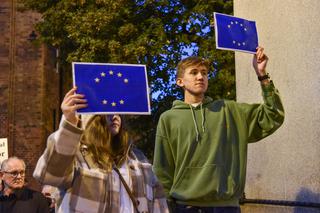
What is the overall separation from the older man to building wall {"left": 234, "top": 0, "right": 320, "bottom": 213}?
2.49 metres

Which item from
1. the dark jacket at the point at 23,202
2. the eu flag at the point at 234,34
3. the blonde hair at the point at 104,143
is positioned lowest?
the dark jacket at the point at 23,202

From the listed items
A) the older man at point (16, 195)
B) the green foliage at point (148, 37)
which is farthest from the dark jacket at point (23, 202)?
the green foliage at point (148, 37)

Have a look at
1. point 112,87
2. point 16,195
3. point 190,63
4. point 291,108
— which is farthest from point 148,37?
point 112,87

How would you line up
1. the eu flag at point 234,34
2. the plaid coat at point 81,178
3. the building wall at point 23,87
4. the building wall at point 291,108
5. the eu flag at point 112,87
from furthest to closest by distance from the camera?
the building wall at point 23,87, the building wall at point 291,108, the eu flag at point 234,34, the eu flag at point 112,87, the plaid coat at point 81,178

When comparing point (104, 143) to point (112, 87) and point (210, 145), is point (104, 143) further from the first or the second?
point (210, 145)

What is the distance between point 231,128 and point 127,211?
92cm

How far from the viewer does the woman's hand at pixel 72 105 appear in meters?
2.50

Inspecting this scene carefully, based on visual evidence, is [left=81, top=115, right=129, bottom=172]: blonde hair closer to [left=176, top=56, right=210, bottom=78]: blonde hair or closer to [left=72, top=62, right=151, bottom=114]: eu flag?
[left=72, top=62, right=151, bottom=114]: eu flag

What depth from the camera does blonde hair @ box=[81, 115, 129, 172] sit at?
8.97ft

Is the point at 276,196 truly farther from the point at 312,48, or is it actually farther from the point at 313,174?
the point at 312,48

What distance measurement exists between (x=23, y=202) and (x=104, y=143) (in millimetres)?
3363

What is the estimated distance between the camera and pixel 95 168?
8.87ft

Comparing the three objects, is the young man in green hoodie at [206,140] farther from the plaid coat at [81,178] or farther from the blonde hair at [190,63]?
the plaid coat at [81,178]

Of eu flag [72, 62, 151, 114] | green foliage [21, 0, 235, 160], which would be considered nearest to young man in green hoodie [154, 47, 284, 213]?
eu flag [72, 62, 151, 114]
